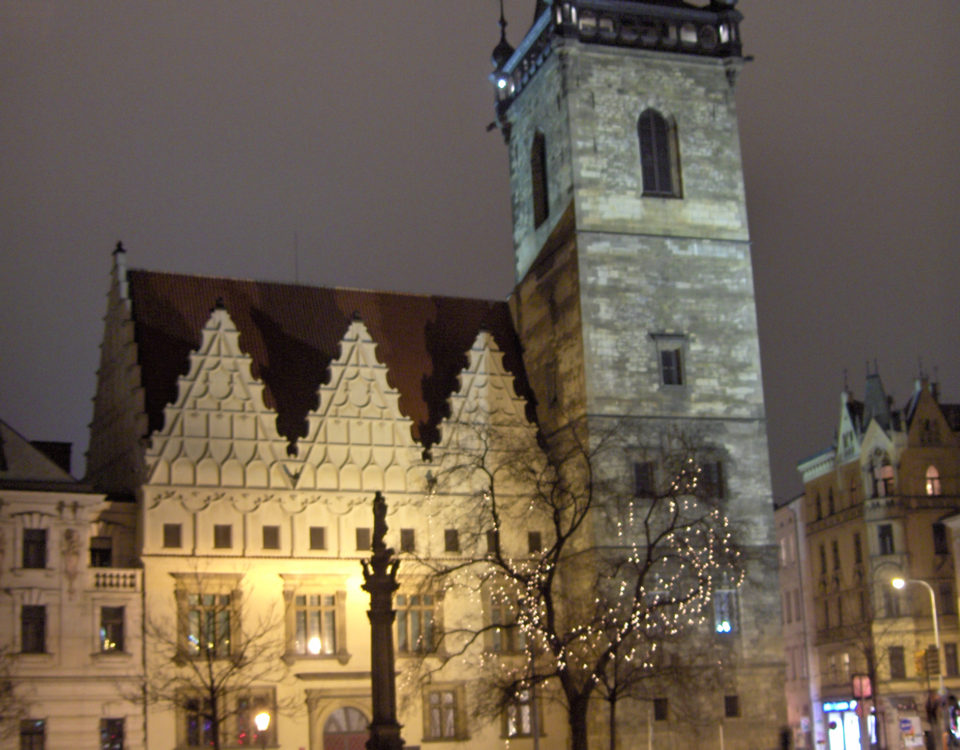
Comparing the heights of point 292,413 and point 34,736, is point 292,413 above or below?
above

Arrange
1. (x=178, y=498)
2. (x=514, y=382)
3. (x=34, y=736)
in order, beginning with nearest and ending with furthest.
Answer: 1. (x=34, y=736)
2. (x=178, y=498)
3. (x=514, y=382)

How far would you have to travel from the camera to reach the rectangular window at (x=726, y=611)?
45.3m

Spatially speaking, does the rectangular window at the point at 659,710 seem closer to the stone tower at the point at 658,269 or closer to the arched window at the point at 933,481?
the stone tower at the point at 658,269

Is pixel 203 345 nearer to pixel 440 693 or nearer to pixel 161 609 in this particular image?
pixel 161 609

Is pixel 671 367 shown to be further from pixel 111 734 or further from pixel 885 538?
pixel 885 538

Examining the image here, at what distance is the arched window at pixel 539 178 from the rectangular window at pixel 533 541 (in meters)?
10.3

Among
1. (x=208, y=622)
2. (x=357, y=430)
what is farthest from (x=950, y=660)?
(x=208, y=622)

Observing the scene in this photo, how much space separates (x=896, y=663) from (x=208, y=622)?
110 ft

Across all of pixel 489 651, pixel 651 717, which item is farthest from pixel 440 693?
pixel 651 717

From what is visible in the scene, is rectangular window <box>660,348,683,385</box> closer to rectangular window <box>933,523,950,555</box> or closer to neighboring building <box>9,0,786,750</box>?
neighboring building <box>9,0,786,750</box>

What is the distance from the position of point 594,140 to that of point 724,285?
19.4 feet

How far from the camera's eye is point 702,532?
1720 inches

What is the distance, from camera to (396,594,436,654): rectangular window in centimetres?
4478

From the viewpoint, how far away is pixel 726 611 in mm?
45500
